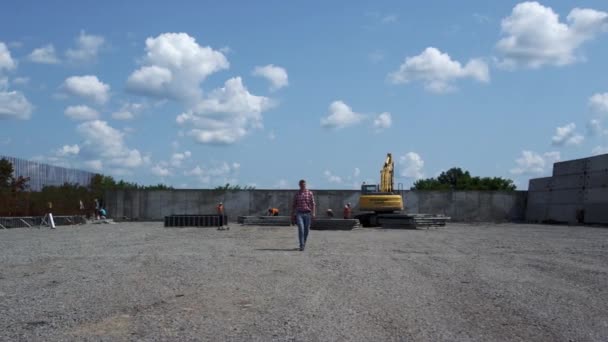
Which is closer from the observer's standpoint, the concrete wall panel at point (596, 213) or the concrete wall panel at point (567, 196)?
the concrete wall panel at point (596, 213)

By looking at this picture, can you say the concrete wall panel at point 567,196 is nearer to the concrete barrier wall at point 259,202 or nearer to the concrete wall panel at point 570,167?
the concrete wall panel at point 570,167

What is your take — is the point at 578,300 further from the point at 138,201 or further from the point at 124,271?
the point at 138,201

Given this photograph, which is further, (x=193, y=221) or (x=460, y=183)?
(x=460, y=183)

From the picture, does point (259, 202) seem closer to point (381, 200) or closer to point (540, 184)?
point (381, 200)

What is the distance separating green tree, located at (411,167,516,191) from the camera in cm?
9466

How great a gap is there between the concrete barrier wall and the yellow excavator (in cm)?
973

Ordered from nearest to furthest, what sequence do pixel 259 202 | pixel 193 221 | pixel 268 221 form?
pixel 193 221, pixel 268 221, pixel 259 202

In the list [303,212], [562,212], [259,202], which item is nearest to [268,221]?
[259,202]

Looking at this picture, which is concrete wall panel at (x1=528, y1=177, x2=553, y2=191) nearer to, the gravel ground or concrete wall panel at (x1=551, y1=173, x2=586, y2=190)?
concrete wall panel at (x1=551, y1=173, x2=586, y2=190)

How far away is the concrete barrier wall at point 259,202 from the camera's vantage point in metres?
50.7

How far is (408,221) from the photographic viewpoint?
36.1 meters

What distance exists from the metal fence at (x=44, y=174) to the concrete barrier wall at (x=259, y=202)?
352 centimetres

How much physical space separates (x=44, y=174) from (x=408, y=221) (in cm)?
2572

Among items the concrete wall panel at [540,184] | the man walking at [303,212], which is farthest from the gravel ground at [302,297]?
the concrete wall panel at [540,184]
